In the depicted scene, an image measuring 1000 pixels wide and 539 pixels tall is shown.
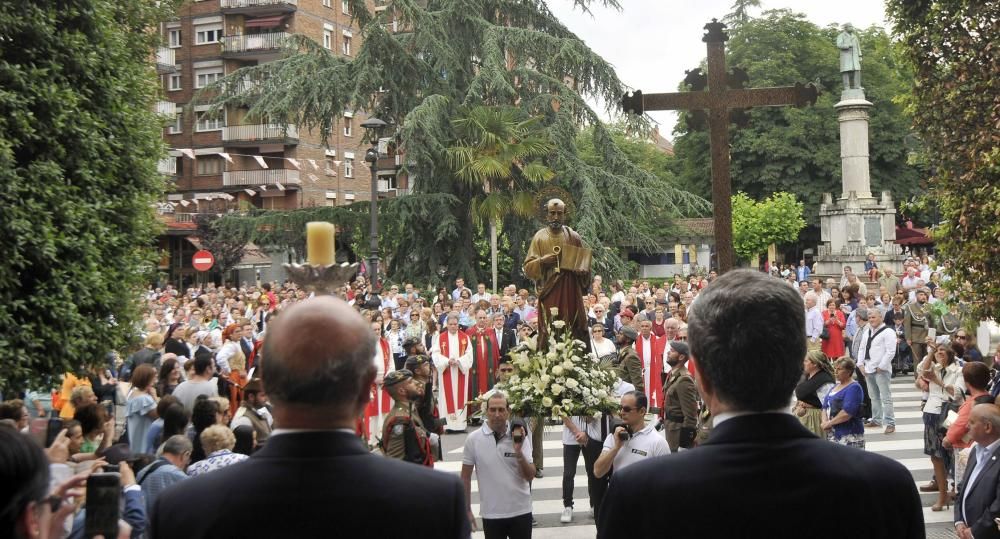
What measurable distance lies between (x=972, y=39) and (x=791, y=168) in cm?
4742

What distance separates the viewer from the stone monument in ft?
139

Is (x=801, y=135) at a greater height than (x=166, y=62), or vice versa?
(x=166, y=62)

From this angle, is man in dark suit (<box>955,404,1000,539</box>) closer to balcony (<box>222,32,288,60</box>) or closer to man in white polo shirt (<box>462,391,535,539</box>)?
man in white polo shirt (<box>462,391,535,539</box>)

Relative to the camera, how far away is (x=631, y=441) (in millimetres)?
8289

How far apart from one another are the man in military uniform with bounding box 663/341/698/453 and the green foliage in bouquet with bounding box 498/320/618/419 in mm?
903

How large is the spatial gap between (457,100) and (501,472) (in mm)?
26345

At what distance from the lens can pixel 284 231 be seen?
34625 millimetres

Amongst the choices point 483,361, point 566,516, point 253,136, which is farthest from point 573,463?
point 253,136

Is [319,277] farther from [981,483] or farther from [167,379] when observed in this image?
[167,379]

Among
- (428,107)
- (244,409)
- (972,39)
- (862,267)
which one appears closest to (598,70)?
(428,107)

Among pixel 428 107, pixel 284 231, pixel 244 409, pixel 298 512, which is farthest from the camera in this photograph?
pixel 284 231

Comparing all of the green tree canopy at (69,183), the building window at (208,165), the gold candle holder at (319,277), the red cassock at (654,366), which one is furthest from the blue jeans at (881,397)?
the building window at (208,165)

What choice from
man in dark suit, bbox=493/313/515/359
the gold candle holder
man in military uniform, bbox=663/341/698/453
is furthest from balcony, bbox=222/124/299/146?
the gold candle holder

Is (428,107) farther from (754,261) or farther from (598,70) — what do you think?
(754,261)
